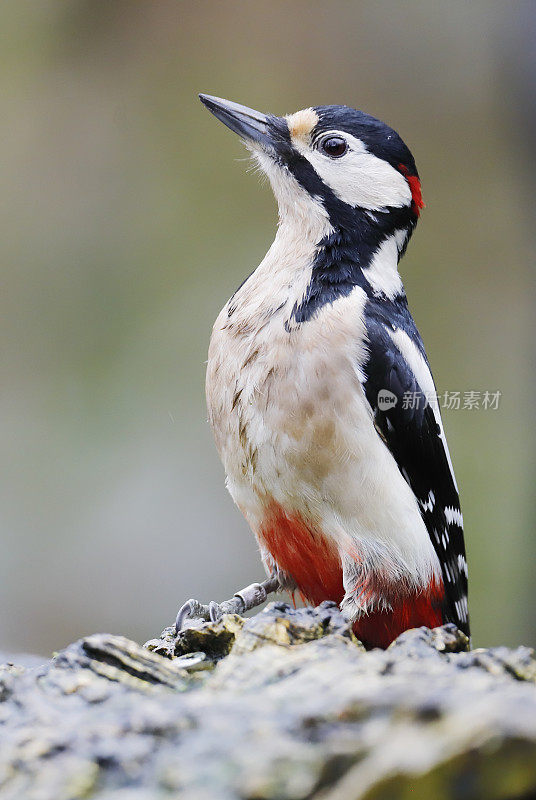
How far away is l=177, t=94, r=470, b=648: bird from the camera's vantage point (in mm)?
1515

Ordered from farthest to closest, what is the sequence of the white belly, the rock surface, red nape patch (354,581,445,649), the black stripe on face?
1. the black stripe on face
2. red nape patch (354,581,445,649)
3. the white belly
4. the rock surface

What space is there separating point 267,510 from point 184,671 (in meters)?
0.46

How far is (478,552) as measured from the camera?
353cm

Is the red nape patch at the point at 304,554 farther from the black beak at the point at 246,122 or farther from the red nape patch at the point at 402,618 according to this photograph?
the black beak at the point at 246,122

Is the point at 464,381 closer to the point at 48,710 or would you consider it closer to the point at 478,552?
the point at 478,552

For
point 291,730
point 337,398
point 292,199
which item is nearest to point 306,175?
point 292,199

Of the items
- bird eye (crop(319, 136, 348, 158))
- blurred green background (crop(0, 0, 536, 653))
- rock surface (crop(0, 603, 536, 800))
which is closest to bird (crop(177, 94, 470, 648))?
bird eye (crop(319, 136, 348, 158))

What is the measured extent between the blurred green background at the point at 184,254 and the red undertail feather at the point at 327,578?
1823 millimetres

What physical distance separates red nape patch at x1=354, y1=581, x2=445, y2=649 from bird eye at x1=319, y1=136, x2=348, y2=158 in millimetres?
933

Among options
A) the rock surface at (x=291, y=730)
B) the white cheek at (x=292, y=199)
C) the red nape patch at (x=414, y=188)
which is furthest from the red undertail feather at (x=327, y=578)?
the red nape patch at (x=414, y=188)

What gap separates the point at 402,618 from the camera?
1652mm

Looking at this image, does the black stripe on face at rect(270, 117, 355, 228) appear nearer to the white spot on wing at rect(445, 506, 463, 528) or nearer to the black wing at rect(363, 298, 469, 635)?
the black wing at rect(363, 298, 469, 635)

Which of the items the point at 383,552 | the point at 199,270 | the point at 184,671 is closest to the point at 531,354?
the point at 199,270

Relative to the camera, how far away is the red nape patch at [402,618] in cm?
164
